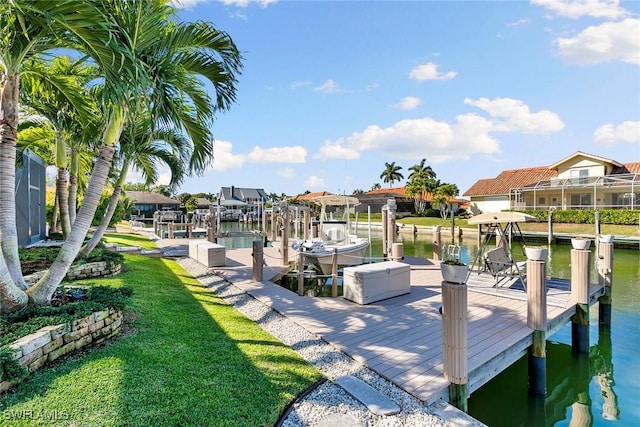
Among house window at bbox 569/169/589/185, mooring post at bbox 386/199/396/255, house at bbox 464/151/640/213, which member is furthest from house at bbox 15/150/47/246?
house window at bbox 569/169/589/185

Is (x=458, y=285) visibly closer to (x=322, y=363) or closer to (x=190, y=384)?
(x=322, y=363)

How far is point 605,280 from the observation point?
764cm

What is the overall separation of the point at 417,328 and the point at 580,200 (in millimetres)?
34066

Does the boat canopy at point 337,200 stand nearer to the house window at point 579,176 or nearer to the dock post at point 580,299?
the dock post at point 580,299

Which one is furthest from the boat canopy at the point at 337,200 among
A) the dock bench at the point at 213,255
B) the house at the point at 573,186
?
the house at the point at 573,186

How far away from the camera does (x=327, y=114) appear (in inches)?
757

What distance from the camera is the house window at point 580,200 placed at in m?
30.1

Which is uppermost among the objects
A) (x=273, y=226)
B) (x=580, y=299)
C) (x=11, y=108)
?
(x=11, y=108)

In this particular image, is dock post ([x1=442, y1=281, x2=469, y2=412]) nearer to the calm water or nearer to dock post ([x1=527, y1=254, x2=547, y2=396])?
the calm water

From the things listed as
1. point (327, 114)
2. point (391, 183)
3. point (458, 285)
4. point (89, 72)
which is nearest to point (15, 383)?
point (458, 285)

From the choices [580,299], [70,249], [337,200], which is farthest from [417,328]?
[337,200]

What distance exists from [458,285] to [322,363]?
2.07m

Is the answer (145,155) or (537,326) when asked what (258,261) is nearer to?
(145,155)

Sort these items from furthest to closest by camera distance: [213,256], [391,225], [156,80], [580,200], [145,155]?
[580,200]
[391,225]
[213,256]
[145,155]
[156,80]
